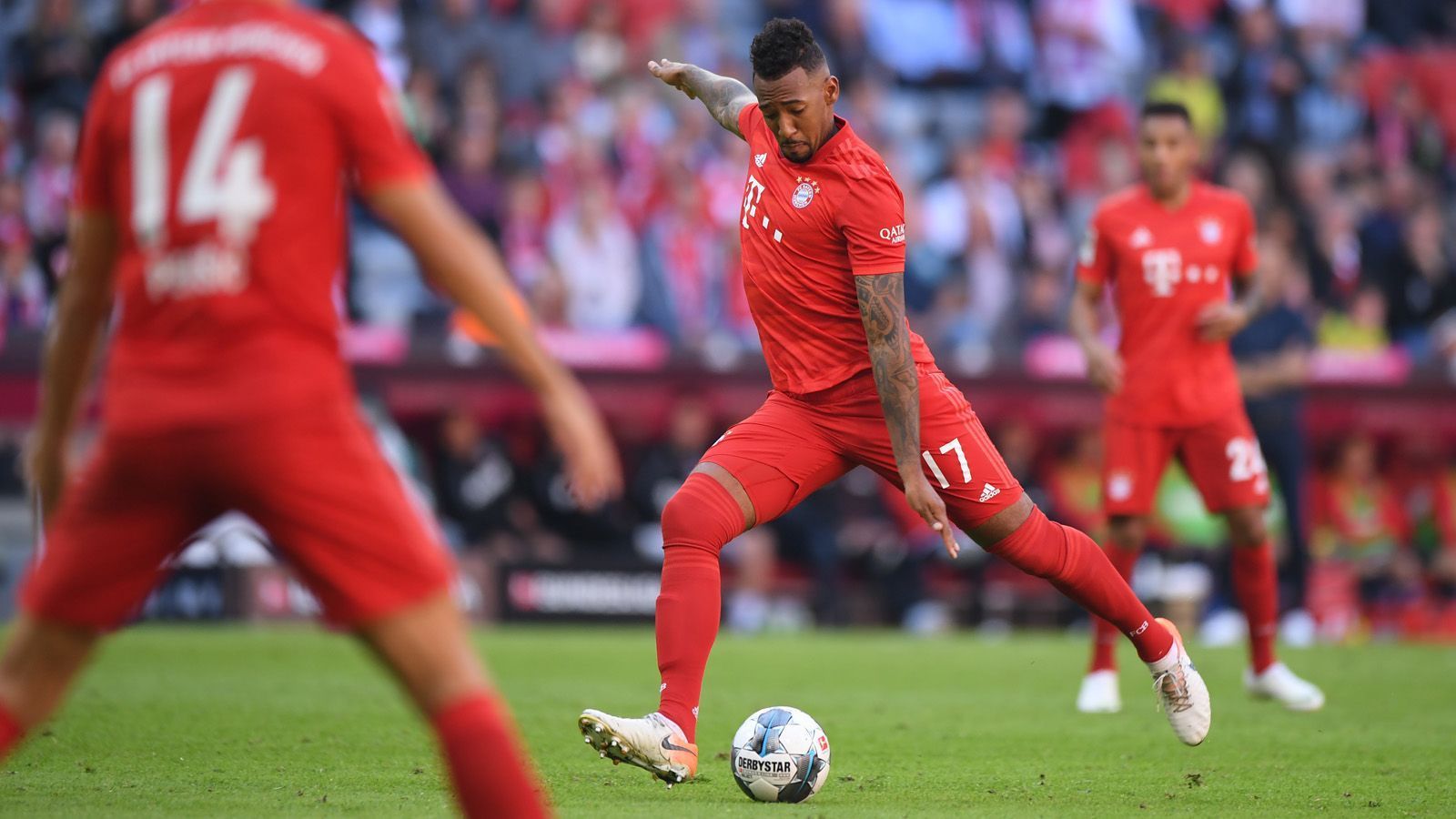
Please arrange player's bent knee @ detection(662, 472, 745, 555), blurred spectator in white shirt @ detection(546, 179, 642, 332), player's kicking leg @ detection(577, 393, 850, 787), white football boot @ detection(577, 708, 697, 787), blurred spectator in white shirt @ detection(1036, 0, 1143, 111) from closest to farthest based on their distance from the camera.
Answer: white football boot @ detection(577, 708, 697, 787) < player's kicking leg @ detection(577, 393, 850, 787) < player's bent knee @ detection(662, 472, 745, 555) < blurred spectator in white shirt @ detection(546, 179, 642, 332) < blurred spectator in white shirt @ detection(1036, 0, 1143, 111)

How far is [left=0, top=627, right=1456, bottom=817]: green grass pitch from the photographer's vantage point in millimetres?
6117

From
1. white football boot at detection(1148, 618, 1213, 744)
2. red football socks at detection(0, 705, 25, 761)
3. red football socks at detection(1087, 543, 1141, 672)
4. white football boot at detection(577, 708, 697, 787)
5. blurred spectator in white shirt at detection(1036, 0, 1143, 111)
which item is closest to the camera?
red football socks at detection(0, 705, 25, 761)

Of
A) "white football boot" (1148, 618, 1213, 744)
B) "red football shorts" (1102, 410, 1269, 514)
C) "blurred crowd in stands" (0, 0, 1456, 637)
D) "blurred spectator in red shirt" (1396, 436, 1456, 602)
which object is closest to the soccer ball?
"white football boot" (1148, 618, 1213, 744)

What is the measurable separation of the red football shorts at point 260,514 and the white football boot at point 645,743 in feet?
6.50

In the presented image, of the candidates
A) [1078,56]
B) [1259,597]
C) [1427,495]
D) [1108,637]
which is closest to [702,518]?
[1108,637]

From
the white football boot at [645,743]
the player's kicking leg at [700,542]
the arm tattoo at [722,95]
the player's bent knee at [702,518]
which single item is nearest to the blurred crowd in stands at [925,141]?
the arm tattoo at [722,95]

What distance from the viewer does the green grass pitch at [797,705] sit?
6117mm

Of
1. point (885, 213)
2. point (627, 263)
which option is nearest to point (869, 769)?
point (885, 213)

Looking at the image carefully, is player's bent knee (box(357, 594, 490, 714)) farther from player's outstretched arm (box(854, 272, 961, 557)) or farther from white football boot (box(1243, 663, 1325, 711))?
white football boot (box(1243, 663, 1325, 711))

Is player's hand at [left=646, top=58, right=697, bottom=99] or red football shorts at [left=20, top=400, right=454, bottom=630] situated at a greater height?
player's hand at [left=646, top=58, right=697, bottom=99]

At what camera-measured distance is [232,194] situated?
12.7 feet

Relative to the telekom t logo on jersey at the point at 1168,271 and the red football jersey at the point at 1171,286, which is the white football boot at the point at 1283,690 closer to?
the red football jersey at the point at 1171,286

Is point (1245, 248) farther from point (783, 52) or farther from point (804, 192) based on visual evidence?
point (783, 52)

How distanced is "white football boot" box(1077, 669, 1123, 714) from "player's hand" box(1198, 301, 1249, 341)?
193cm
